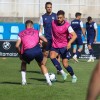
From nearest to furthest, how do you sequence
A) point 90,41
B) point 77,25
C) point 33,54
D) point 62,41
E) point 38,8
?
1. point 33,54
2. point 62,41
3. point 77,25
4. point 90,41
5. point 38,8

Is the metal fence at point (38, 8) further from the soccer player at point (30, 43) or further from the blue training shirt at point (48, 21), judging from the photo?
the soccer player at point (30, 43)

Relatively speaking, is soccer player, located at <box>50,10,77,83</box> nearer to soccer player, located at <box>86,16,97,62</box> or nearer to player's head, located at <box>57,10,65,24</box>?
player's head, located at <box>57,10,65,24</box>

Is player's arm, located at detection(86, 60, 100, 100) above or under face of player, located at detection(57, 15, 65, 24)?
above

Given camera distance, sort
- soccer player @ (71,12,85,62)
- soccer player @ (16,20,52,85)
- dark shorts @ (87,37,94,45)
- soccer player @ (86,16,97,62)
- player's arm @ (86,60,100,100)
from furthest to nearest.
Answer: dark shorts @ (87,37,94,45) → soccer player @ (86,16,97,62) → soccer player @ (71,12,85,62) → soccer player @ (16,20,52,85) → player's arm @ (86,60,100,100)

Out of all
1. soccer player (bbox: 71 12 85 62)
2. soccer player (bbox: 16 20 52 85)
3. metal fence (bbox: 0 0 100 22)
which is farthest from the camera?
metal fence (bbox: 0 0 100 22)

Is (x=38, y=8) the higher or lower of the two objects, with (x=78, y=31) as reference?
higher

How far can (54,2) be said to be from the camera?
35.4m

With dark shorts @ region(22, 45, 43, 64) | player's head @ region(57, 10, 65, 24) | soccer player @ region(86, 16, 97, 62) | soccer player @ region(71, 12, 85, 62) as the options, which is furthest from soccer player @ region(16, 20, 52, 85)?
soccer player @ region(86, 16, 97, 62)

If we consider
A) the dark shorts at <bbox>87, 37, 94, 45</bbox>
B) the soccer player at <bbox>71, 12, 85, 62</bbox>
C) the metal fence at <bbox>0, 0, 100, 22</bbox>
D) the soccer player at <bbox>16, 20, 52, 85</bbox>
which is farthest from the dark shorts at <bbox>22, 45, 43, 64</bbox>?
the metal fence at <bbox>0, 0, 100, 22</bbox>

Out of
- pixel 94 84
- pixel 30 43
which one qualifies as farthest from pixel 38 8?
pixel 94 84

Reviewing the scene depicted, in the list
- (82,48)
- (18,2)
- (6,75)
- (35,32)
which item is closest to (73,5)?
(18,2)

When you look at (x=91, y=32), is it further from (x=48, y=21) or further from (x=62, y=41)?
(x=62, y=41)

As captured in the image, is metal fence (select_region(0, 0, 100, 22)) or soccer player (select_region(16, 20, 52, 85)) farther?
metal fence (select_region(0, 0, 100, 22))

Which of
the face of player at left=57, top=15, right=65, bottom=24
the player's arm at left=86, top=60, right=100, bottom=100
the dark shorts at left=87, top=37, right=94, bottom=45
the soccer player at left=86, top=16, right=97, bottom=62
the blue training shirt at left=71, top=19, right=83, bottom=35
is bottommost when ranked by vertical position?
the dark shorts at left=87, top=37, right=94, bottom=45
